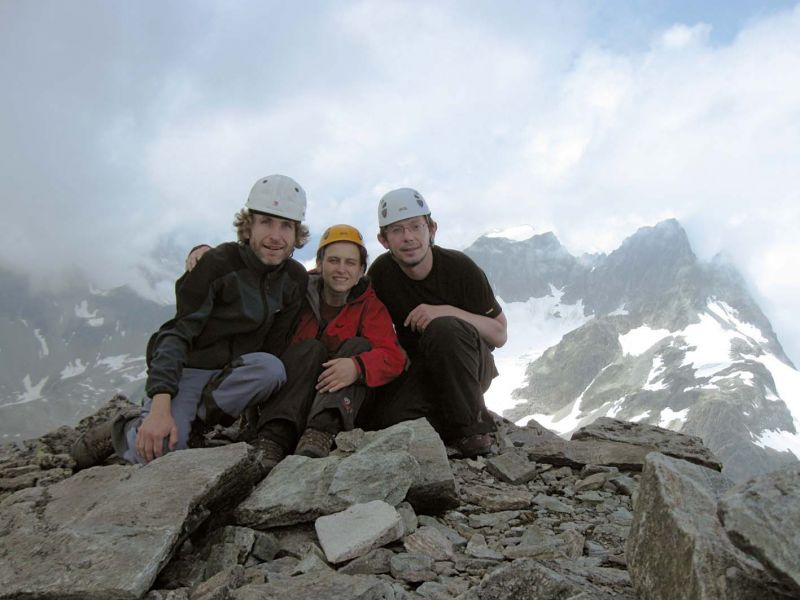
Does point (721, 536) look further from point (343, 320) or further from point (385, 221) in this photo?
point (385, 221)

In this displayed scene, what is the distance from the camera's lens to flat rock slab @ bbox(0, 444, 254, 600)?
3238mm

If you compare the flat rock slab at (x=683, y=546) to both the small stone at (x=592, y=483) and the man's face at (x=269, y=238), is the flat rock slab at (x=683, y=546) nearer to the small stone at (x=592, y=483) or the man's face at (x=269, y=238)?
the small stone at (x=592, y=483)

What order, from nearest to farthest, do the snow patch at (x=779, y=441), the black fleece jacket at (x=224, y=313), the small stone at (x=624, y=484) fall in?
the black fleece jacket at (x=224, y=313) → the small stone at (x=624, y=484) → the snow patch at (x=779, y=441)

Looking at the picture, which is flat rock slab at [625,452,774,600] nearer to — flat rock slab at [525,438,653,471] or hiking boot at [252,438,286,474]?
hiking boot at [252,438,286,474]

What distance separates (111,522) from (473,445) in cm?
402

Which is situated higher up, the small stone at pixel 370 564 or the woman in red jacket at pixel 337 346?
the woman in red jacket at pixel 337 346

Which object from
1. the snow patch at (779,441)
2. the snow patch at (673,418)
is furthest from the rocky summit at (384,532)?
the snow patch at (673,418)

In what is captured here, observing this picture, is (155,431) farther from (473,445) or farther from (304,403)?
(473,445)

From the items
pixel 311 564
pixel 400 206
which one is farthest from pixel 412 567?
pixel 400 206

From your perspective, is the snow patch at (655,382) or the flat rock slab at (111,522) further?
the snow patch at (655,382)

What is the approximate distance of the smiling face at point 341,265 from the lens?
21.2ft

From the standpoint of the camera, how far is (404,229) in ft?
22.9

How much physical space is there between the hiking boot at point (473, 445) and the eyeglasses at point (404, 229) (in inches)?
98.8

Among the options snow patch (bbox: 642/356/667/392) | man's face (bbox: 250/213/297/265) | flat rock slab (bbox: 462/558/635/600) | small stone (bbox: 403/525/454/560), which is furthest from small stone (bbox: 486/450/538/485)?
snow patch (bbox: 642/356/667/392)
